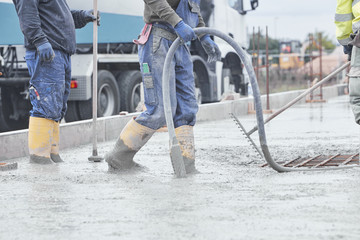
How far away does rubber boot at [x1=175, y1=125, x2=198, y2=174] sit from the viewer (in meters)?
6.46

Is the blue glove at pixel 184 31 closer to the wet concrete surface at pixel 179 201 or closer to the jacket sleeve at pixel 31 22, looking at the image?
the wet concrete surface at pixel 179 201

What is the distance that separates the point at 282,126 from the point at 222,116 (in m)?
2.65

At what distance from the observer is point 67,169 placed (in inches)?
275

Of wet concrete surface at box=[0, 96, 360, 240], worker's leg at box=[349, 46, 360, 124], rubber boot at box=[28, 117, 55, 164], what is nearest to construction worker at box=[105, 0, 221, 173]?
wet concrete surface at box=[0, 96, 360, 240]

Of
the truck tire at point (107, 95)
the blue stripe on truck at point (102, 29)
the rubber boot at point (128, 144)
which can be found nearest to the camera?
the rubber boot at point (128, 144)

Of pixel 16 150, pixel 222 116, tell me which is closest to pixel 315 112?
pixel 222 116

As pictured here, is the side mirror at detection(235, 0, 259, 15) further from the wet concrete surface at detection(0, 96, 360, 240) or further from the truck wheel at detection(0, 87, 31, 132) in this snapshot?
the wet concrete surface at detection(0, 96, 360, 240)

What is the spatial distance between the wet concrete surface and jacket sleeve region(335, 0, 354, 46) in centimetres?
111

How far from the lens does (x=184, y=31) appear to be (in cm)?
613

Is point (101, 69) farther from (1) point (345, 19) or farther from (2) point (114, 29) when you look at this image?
(1) point (345, 19)

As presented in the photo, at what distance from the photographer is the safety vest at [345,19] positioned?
20.9 ft

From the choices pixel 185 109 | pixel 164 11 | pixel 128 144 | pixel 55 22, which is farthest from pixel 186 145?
pixel 55 22

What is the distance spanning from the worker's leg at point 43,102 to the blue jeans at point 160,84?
48.0 inches

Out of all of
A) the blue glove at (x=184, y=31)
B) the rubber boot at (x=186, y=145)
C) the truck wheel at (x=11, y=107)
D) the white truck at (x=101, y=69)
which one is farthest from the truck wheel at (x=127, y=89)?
the blue glove at (x=184, y=31)
